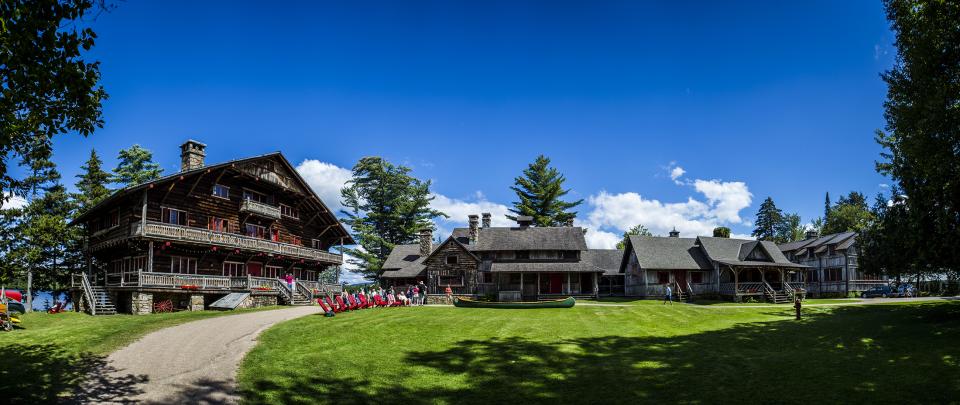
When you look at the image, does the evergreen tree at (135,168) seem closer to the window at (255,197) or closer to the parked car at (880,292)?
the window at (255,197)

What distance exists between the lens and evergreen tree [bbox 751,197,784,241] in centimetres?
9281

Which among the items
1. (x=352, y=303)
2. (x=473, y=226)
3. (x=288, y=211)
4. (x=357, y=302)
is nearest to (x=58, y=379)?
(x=352, y=303)

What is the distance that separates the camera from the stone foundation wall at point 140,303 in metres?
29.1

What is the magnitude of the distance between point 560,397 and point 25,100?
12950 mm

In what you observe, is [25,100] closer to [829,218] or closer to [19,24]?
[19,24]

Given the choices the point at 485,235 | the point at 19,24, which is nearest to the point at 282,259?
the point at 485,235

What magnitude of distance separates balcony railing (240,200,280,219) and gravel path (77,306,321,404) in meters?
18.7

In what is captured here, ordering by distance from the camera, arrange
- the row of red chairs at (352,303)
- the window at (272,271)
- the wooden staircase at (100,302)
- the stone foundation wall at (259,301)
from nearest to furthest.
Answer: the row of red chairs at (352,303), the wooden staircase at (100,302), the stone foundation wall at (259,301), the window at (272,271)

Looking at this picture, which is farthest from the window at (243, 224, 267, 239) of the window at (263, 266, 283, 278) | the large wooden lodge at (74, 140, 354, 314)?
the window at (263, 266, 283, 278)

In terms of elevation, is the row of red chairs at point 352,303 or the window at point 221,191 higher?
the window at point 221,191

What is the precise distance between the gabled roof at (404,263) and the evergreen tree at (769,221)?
6674cm

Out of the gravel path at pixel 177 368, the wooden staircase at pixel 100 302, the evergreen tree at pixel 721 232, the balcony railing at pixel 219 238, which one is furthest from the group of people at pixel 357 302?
the evergreen tree at pixel 721 232

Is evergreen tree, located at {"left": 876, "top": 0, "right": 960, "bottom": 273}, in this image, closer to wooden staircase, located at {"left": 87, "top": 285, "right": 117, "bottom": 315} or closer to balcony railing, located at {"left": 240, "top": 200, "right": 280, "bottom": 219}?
balcony railing, located at {"left": 240, "top": 200, "right": 280, "bottom": 219}

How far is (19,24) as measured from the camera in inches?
389
